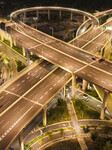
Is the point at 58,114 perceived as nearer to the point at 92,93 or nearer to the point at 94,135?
the point at 94,135

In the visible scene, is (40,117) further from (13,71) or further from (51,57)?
(13,71)

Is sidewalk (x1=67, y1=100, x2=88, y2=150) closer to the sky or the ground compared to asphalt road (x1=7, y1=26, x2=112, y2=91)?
closer to the ground

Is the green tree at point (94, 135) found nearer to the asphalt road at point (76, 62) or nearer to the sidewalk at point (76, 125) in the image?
the sidewalk at point (76, 125)

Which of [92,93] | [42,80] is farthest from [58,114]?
[92,93]

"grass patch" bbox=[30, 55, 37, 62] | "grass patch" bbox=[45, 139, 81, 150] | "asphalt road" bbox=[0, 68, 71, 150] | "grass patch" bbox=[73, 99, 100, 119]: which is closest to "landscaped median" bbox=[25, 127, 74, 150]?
"grass patch" bbox=[45, 139, 81, 150]

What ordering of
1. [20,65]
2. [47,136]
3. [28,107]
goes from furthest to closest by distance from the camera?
[20,65] < [47,136] < [28,107]

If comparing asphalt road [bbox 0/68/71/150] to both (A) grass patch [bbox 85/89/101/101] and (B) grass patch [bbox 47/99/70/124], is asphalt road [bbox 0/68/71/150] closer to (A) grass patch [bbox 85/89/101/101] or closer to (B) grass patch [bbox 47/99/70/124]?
(B) grass patch [bbox 47/99/70/124]
